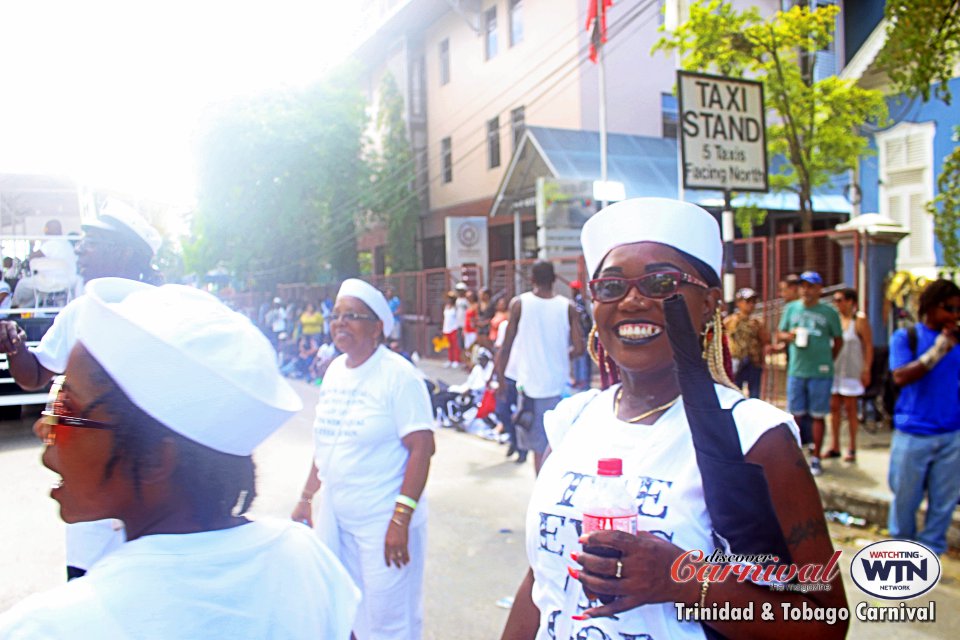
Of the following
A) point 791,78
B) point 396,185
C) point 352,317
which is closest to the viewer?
point 352,317

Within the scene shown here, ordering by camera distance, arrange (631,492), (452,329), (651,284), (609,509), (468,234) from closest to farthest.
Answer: (609,509)
(631,492)
(651,284)
(452,329)
(468,234)

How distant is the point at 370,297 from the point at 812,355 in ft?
17.1

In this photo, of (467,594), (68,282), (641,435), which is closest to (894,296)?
(467,594)

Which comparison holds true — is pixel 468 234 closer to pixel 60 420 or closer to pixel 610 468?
pixel 610 468

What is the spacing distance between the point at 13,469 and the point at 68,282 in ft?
16.9

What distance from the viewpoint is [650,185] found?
16266 millimetres

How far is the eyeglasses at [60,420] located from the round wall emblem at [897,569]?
2.32 meters

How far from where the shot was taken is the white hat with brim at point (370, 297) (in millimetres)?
3633

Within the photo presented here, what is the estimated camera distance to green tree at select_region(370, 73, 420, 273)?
2614 cm

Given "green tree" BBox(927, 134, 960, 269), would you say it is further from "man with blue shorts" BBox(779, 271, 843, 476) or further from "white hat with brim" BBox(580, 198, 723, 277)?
"white hat with brim" BBox(580, 198, 723, 277)

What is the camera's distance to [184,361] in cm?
123

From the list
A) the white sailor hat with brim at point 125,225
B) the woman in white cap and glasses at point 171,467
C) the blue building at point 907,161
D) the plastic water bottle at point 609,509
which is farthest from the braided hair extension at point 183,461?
the blue building at point 907,161

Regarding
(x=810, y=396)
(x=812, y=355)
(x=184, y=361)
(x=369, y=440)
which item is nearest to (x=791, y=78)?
(x=812, y=355)

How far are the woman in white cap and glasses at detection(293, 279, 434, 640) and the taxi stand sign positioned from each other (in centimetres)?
366
